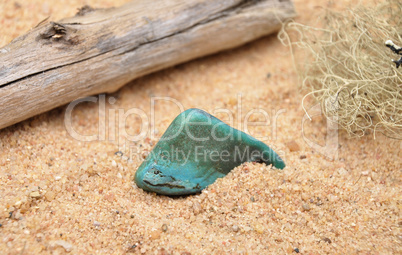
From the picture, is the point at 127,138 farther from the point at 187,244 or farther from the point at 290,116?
the point at 290,116

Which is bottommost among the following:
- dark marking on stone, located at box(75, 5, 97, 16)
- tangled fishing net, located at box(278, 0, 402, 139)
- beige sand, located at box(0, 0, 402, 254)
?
beige sand, located at box(0, 0, 402, 254)

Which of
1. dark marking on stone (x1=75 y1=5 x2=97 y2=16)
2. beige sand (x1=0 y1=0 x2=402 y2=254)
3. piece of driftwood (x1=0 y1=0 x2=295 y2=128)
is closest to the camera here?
beige sand (x1=0 y1=0 x2=402 y2=254)

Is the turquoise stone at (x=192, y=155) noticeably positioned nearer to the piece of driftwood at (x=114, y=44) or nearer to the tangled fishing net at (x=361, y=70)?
the tangled fishing net at (x=361, y=70)

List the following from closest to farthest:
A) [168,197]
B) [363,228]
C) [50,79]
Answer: [363,228]
[168,197]
[50,79]

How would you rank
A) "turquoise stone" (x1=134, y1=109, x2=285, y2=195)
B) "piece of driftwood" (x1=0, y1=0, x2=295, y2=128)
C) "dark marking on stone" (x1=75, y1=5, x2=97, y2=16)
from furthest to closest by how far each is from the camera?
"dark marking on stone" (x1=75, y1=5, x2=97, y2=16), "piece of driftwood" (x1=0, y1=0, x2=295, y2=128), "turquoise stone" (x1=134, y1=109, x2=285, y2=195)

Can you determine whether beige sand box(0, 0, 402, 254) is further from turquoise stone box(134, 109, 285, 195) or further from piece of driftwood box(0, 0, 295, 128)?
piece of driftwood box(0, 0, 295, 128)

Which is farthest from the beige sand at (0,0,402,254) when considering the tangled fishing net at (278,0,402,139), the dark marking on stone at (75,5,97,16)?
the dark marking on stone at (75,5,97,16)

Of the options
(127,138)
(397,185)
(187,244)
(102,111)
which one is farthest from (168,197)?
(397,185)
